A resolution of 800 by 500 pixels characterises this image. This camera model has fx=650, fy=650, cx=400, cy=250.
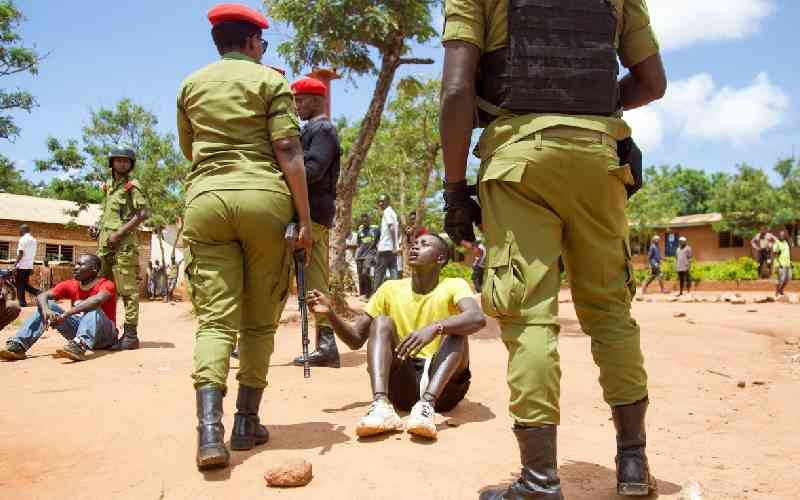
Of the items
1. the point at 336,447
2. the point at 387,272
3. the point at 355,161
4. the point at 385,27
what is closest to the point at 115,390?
the point at 336,447

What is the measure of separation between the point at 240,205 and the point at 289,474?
1189mm

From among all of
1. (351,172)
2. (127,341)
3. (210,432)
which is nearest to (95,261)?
(127,341)

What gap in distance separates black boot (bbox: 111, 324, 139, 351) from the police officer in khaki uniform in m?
5.12

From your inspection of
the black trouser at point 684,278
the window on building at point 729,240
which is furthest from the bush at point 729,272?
the window on building at point 729,240

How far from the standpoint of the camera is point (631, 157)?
243 cm

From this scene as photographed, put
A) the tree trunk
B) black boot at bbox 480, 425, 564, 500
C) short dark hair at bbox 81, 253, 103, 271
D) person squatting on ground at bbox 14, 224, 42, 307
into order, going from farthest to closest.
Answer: person squatting on ground at bbox 14, 224, 42, 307, the tree trunk, short dark hair at bbox 81, 253, 103, 271, black boot at bbox 480, 425, 564, 500

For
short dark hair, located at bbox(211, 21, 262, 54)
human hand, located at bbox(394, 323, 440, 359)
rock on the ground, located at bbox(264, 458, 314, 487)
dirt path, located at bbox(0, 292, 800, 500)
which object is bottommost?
dirt path, located at bbox(0, 292, 800, 500)

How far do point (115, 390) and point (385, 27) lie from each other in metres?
5.82

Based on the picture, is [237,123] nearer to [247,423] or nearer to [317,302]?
[317,302]

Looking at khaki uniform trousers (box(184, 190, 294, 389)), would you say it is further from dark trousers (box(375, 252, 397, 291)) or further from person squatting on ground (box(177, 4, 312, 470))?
dark trousers (box(375, 252, 397, 291))

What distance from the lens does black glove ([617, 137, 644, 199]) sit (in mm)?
2411

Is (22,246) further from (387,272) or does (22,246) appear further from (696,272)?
(696,272)

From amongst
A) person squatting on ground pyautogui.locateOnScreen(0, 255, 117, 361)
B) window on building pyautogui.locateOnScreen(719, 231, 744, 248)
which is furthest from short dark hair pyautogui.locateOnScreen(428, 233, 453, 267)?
window on building pyautogui.locateOnScreen(719, 231, 744, 248)

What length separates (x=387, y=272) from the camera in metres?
12.5
